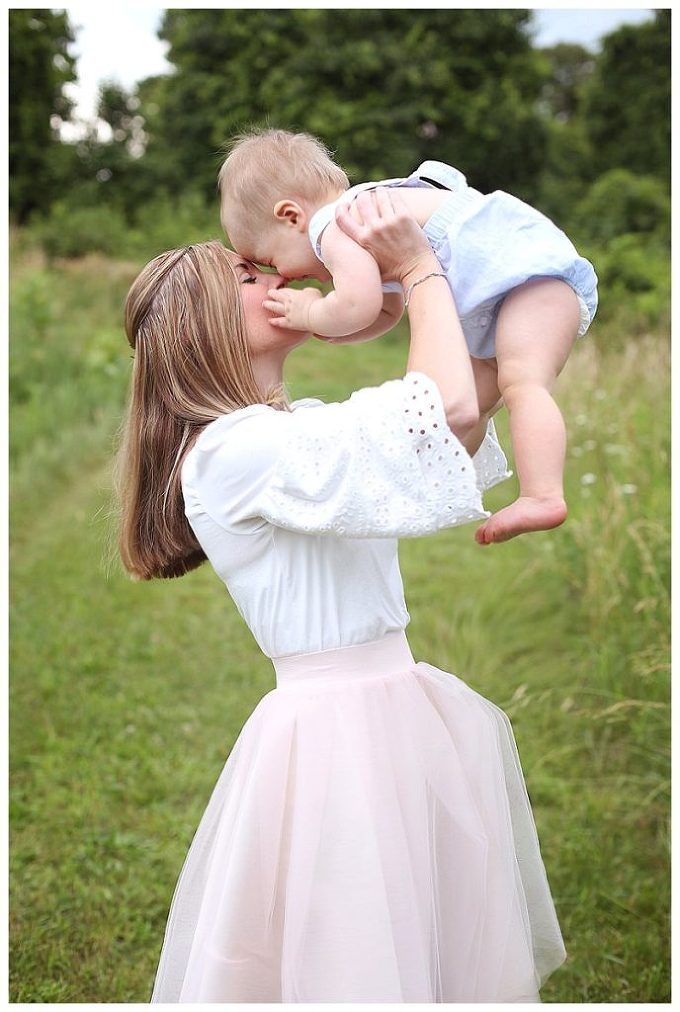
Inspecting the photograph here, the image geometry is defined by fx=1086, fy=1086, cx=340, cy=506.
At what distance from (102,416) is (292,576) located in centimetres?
634

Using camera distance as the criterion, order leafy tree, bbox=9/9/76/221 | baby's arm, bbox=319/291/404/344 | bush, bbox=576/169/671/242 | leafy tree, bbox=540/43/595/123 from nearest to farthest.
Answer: baby's arm, bbox=319/291/404/344, leafy tree, bbox=9/9/76/221, bush, bbox=576/169/671/242, leafy tree, bbox=540/43/595/123

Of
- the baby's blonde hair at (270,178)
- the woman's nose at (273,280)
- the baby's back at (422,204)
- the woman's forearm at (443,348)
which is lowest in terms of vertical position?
the woman's forearm at (443,348)

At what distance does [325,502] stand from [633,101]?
1795 cm

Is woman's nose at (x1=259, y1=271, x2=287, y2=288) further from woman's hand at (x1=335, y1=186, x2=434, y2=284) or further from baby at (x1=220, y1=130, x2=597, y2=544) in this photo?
woman's hand at (x1=335, y1=186, x2=434, y2=284)

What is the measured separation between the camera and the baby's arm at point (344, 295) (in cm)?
164

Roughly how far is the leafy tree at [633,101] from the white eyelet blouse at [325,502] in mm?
16369

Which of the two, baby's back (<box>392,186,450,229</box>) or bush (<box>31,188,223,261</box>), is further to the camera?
bush (<box>31,188,223,261</box>)

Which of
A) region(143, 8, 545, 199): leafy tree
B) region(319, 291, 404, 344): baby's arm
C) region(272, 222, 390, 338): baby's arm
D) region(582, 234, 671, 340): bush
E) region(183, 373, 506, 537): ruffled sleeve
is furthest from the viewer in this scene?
region(143, 8, 545, 199): leafy tree

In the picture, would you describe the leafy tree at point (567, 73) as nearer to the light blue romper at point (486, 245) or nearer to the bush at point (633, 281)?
the bush at point (633, 281)

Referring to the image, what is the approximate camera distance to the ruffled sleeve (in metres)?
1.54

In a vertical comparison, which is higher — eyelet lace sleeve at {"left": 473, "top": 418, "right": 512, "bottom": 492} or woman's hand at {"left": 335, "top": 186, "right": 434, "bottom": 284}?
woman's hand at {"left": 335, "top": 186, "right": 434, "bottom": 284}

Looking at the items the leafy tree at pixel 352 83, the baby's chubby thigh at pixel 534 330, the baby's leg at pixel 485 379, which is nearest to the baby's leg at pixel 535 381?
the baby's chubby thigh at pixel 534 330

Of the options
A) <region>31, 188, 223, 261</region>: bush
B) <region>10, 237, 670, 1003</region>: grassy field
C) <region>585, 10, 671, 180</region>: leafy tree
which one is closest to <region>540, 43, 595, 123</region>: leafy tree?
<region>585, 10, 671, 180</region>: leafy tree

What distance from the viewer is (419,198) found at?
1733mm
